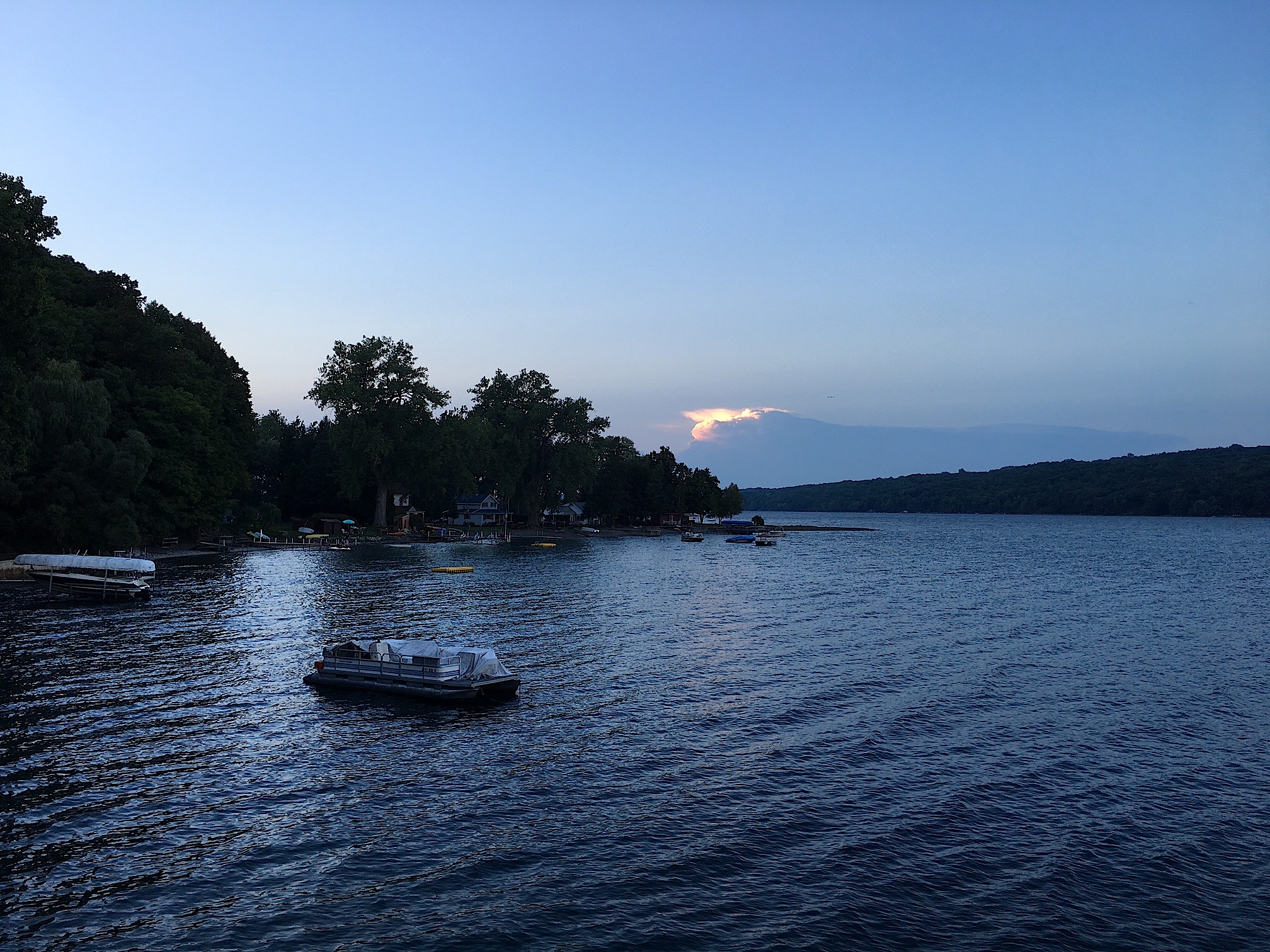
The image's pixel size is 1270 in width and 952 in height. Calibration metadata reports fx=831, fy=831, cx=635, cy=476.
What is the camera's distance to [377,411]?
14638 cm

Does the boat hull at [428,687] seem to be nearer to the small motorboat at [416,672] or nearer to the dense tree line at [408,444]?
the small motorboat at [416,672]

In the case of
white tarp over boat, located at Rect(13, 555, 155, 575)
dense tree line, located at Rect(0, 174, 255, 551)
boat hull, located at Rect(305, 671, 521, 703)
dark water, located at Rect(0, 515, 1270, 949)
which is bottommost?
dark water, located at Rect(0, 515, 1270, 949)

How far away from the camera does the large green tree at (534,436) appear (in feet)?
593

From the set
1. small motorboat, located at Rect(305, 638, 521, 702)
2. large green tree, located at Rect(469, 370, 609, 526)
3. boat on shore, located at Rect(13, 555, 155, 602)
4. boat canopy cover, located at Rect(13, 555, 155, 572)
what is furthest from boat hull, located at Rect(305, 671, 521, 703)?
large green tree, located at Rect(469, 370, 609, 526)

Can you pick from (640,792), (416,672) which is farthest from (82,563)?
(640,792)

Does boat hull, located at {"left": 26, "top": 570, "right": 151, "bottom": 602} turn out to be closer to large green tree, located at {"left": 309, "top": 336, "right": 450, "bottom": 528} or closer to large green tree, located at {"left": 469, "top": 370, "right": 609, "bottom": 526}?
large green tree, located at {"left": 309, "top": 336, "right": 450, "bottom": 528}

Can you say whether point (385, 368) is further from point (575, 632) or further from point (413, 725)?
point (413, 725)

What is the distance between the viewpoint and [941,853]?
2145 cm

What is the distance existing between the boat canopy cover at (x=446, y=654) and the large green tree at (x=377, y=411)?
347 ft

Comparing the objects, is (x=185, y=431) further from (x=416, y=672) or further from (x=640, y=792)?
(x=640, y=792)

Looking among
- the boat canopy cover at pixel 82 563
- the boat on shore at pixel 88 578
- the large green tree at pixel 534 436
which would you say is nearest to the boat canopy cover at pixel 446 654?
the boat on shore at pixel 88 578

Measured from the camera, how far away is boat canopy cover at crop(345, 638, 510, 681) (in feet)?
122

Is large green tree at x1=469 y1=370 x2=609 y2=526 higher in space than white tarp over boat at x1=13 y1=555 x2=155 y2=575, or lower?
higher

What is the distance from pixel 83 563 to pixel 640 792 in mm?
53943
